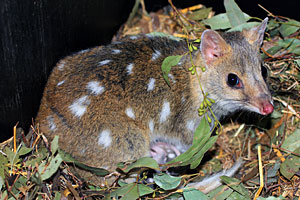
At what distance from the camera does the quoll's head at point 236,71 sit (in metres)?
3.68

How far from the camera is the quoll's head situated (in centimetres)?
368

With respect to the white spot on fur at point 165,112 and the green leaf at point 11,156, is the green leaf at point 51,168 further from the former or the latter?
the white spot on fur at point 165,112

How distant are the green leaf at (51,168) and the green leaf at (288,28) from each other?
2920mm

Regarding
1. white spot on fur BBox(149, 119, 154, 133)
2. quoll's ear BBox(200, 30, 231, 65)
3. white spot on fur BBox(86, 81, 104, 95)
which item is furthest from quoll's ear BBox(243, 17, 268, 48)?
white spot on fur BBox(86, 81, 104, 95)

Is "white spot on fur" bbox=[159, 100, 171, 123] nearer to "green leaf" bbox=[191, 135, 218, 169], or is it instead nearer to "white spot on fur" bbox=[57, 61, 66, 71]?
"green leaf" bbox=[191, 135, 218, 169]

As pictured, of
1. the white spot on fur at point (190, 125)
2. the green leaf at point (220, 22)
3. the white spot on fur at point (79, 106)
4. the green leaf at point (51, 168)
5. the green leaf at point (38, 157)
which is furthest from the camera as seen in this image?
the green leaf at point (220, 22)

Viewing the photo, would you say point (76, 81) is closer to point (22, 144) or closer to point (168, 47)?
point (22, 144)

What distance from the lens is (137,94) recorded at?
12.5ft

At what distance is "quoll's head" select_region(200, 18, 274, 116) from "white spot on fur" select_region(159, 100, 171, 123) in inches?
17.2

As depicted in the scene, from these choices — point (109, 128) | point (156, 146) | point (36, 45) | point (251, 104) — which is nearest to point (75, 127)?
point (109, 128)

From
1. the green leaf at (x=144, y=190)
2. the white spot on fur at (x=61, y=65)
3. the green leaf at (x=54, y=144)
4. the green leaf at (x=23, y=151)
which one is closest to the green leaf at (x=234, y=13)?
the white spot on fur at (x=61, y=65)

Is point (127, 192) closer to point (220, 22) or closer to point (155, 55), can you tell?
point (155, 55)

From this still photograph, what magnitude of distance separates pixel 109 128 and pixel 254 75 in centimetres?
146

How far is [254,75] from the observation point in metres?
3.72
